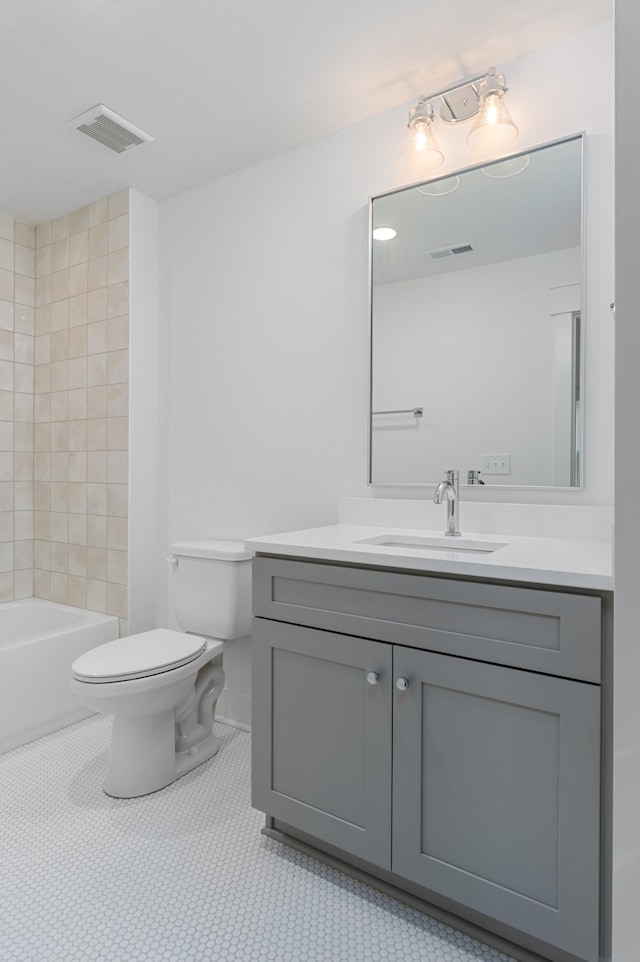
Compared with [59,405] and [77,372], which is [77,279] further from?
[59,405]

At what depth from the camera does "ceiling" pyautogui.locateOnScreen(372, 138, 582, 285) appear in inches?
64.5

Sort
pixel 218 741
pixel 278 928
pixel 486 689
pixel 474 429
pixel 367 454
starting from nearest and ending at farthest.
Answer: pixel 486 689 < pixel 278 928 < pixel 474 429 < pixel 367 454 < pixel 218 741

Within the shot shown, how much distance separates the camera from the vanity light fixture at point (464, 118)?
65.4 inches

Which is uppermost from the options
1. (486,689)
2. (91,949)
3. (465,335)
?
(465,335)

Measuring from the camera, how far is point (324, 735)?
56.6 inches

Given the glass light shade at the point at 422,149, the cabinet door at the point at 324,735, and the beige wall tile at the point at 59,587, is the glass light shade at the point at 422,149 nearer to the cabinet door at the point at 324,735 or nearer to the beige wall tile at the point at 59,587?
the cabinet door at the point at 324,735

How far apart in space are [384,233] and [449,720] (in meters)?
1.62

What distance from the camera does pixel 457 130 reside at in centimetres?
183

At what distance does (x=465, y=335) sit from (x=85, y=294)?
2007 mm

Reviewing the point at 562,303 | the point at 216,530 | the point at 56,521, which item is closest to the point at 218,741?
the point at 216,530

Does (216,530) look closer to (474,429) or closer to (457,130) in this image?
(474,429)

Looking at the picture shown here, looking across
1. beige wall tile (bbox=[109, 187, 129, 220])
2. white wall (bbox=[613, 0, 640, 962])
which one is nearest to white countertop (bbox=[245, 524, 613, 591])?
white wall (bbox=[613, 0, 640, 962])

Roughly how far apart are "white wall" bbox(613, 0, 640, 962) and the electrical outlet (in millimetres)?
1004

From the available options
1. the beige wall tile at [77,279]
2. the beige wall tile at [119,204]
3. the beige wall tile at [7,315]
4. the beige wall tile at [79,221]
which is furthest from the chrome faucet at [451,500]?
the beige wall tile at [7,315]
